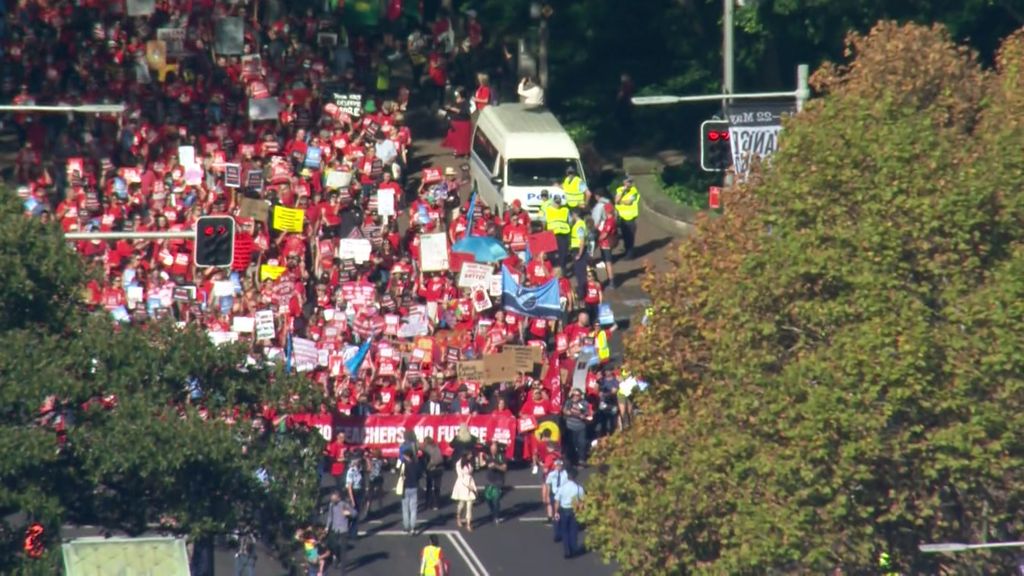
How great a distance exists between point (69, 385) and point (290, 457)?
287 centimetres

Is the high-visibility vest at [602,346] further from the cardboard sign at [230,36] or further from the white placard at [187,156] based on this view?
the cardboard sign at [230,36]

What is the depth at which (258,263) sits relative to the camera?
38281 mm

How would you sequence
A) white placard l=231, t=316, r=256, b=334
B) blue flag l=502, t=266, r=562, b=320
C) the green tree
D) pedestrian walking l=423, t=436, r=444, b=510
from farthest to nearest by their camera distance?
blue flag l=502, t=266, r=562, b=320
white placard l=231, t=316, r=256, b=334
pedestrian walking l=423, t=436, r=444, b=510
the green tree

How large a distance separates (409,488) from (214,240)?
285 inches

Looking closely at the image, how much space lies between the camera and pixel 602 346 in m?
35.4

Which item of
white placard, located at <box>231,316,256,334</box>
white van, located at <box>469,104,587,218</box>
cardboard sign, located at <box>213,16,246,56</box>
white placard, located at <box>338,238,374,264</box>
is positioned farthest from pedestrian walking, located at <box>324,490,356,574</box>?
cardboard sign, located at <box>213,16,246,56</box>

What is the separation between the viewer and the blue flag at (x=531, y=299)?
36656 millimetres

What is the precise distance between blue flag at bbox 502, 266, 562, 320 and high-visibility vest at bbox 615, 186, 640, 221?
4.86m

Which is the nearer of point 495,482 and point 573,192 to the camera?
point 495,482

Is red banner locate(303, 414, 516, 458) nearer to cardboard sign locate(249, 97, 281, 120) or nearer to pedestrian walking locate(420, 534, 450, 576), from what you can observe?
pedestrian walking locate(420, 534, 450, 576)

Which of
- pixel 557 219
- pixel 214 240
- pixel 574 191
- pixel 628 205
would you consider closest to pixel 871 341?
pixel 214 240

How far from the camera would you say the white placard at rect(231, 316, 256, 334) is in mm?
35456

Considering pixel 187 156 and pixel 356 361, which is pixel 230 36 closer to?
pixel 187 156

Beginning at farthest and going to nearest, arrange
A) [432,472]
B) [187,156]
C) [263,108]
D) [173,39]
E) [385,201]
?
[173,39], [263,108], [187,156], [385,201], [432,472]
